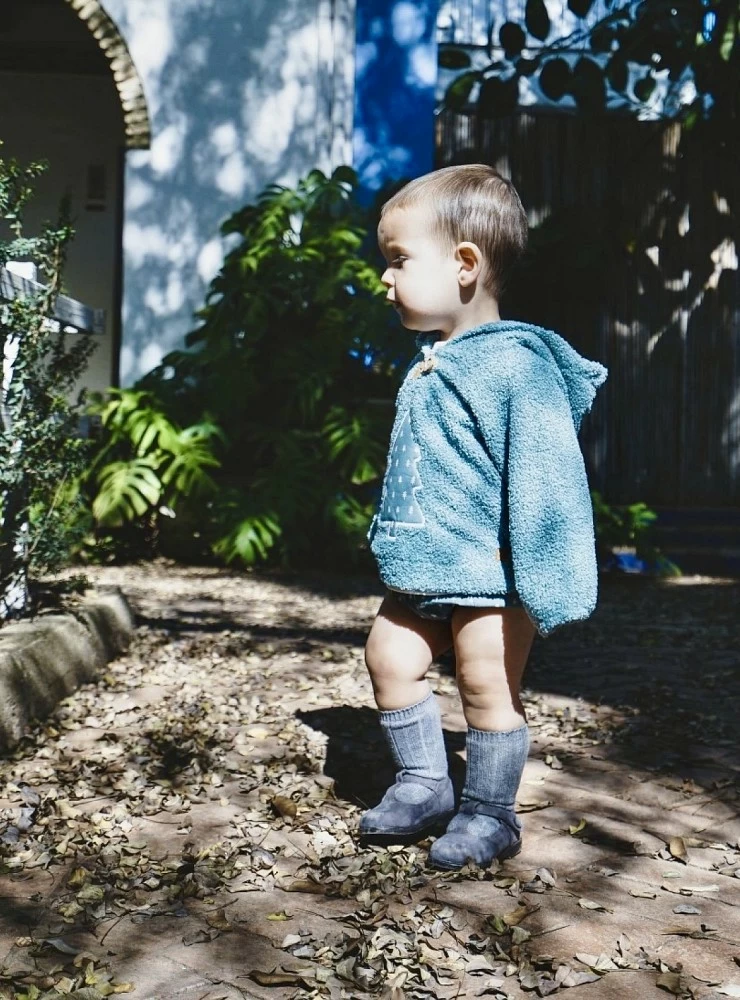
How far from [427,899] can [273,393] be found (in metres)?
4.90

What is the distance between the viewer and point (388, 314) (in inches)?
262

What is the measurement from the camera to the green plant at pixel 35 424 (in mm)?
3428

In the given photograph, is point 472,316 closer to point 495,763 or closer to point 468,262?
point 468,262

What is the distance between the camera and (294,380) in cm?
675

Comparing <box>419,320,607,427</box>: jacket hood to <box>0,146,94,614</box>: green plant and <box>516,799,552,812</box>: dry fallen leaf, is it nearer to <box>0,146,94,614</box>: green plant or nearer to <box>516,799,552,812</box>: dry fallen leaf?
<box>516,799,552,812</box>: dry fallen leaf

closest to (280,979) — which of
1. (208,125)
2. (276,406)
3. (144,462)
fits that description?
(144,462)

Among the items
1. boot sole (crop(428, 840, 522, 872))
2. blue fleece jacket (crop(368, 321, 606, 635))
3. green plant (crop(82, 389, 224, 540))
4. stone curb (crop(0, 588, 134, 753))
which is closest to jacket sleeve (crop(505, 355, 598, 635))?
blue fleece jacket (crop(368, 321, 606, 635))

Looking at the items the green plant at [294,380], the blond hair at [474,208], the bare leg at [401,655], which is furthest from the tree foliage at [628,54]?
the bare leg at [401,655]

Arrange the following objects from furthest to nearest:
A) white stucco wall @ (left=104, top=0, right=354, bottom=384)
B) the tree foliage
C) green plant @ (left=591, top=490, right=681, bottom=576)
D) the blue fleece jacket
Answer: white stucco wall @ (left=104, top=0, right=354, bottom=384), green plant @ (left=591, top=490, right=681, bottom=576), the tree foliage, the blue fleece jacket

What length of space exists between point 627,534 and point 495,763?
4421mm

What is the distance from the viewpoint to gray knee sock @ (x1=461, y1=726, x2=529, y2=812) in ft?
7.99

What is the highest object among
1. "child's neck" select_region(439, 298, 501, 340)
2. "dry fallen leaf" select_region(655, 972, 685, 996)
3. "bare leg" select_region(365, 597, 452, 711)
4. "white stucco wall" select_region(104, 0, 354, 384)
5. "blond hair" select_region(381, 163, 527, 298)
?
"white stucco wall" select_region(104, 0, 354, 384)

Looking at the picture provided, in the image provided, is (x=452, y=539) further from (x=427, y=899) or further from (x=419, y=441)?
(x=427, y=899)

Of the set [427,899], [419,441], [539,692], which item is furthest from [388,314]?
[427,899]
